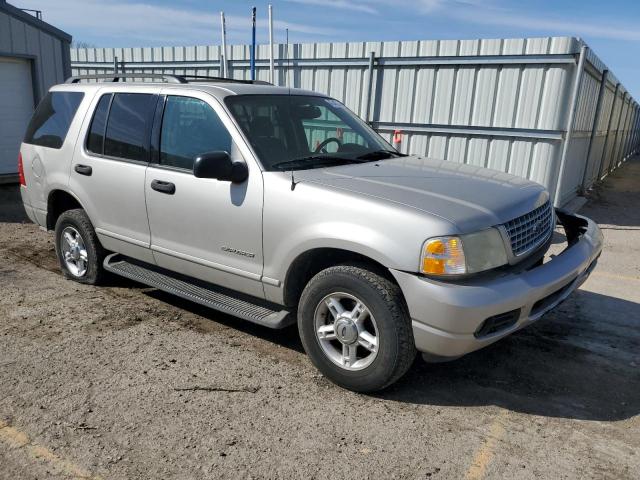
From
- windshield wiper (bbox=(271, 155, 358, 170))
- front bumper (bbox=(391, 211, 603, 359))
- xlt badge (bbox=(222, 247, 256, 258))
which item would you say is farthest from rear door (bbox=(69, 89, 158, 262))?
front bumper (bbox=(391, 211, 603, 359))

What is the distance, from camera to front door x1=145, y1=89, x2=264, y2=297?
12.4 feet

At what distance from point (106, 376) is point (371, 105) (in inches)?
314

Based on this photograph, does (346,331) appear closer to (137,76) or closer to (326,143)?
(326,143)

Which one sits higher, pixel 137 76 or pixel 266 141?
pixel 137 76

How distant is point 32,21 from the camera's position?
10.2 m

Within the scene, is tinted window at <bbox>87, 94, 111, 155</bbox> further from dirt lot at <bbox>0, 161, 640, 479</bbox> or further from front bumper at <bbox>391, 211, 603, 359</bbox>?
front bumper at <bbox>391, 211, 603, 359</bbox>

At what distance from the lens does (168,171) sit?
4215 mm

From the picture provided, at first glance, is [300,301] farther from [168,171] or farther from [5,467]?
[5,467]

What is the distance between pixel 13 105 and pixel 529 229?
10211mm

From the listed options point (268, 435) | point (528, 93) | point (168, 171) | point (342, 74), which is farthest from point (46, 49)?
point (268, 435)

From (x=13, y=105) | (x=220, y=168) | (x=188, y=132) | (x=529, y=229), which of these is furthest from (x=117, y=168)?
(x=13, y=105)

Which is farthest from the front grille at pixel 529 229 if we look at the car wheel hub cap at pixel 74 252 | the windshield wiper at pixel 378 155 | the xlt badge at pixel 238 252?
the car wheel hub cap at pixel 74 252

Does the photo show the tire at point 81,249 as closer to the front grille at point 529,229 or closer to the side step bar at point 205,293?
the side step bar at point 205,293

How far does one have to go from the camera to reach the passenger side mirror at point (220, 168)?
3.55m
